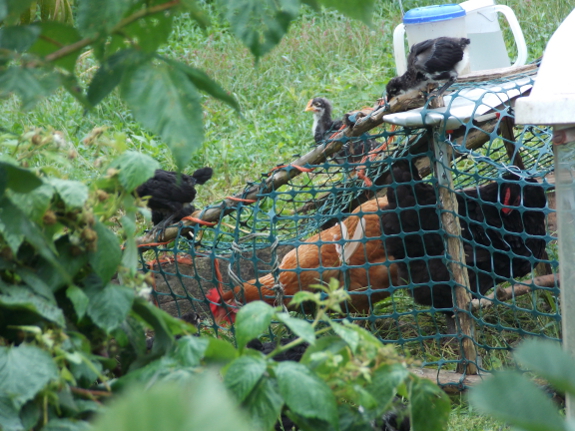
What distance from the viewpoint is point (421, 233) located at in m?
2.77

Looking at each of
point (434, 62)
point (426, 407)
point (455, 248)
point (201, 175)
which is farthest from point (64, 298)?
point (201, 175)

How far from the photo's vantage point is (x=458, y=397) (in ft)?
9.17

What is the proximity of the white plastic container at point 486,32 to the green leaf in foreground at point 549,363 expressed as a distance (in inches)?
133

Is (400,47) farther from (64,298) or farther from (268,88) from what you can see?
(268,88)

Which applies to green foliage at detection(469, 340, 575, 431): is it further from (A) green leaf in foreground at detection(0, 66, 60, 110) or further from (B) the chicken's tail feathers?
(B) the chicken's tail feathers

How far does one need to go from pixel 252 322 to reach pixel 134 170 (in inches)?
11.8

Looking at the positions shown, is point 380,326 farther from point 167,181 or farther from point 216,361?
point 216,361

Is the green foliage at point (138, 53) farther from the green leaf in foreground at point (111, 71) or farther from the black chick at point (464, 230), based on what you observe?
the black chick at point (464, 230)

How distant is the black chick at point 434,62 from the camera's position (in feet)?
8.00

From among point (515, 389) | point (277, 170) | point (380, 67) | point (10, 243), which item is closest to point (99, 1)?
point (10, 243)

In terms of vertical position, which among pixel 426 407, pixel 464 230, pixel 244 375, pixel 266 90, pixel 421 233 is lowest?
pixel 464 230

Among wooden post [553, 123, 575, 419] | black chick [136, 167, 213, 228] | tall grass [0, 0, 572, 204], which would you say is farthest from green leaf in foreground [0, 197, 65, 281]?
tall grass [0, 0, 572, 204]

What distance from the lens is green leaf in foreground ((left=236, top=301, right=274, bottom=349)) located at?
0.82 metres

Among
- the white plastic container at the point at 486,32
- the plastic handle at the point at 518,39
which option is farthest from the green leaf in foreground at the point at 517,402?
the white plastic container at the point at 486,32
